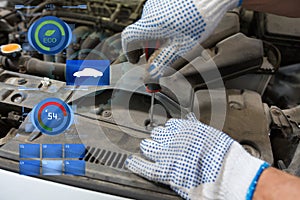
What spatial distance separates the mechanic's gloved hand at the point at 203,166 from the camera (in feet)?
2.15

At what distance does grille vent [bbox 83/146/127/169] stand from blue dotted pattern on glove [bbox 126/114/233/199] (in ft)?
0.08

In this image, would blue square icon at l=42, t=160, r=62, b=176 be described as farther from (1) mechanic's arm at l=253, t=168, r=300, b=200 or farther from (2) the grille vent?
(1) mechanic's arm at l=253, t=168, r=300, b=200

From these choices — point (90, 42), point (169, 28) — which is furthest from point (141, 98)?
point (90, 42)

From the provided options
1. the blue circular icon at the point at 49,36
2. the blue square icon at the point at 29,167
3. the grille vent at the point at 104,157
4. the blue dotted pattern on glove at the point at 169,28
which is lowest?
the blue square icon at the point at 29,167

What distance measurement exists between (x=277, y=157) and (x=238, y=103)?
0.21m

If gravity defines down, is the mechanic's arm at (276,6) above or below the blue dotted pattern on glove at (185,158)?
above

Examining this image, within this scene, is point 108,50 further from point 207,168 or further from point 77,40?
point 207,168

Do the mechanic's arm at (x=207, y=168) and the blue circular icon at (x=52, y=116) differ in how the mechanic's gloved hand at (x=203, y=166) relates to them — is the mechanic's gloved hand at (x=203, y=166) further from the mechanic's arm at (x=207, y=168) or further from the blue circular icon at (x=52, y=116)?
the blue circular icon at (x=52, y=116)

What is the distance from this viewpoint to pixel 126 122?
2.70ft

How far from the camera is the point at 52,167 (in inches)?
27.3

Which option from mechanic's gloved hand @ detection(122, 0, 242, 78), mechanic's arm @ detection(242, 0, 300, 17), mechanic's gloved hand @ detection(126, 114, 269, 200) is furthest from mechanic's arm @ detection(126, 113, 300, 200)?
mechanic's arm @ detection(242, 0, 300, 17)

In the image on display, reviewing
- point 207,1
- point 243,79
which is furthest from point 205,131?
point 243,79
